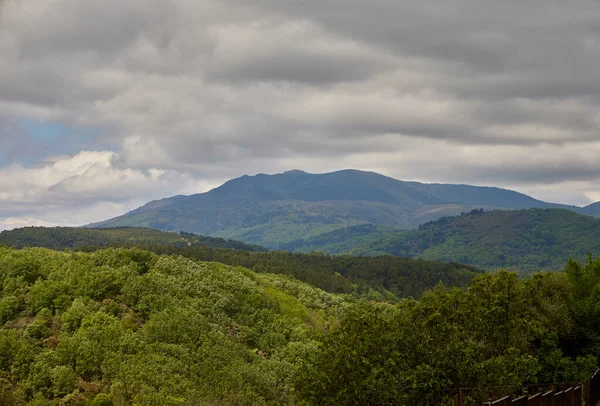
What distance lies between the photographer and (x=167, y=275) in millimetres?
61062

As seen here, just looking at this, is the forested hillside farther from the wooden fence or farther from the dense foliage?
the wooden fence

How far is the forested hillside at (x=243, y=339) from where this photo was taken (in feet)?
105

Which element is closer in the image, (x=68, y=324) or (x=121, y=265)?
(x=68, y=324)

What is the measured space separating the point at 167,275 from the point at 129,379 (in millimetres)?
24613

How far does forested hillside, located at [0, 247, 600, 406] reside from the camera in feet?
105

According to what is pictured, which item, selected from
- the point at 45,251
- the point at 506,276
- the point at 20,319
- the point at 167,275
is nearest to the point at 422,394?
the point at 506,276

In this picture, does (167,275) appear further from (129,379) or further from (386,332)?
(386,332)

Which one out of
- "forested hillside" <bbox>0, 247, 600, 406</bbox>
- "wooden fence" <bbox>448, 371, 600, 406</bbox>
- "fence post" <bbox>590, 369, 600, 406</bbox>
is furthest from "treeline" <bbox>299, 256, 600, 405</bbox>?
"fence post" <bbox>590, 369, 600, 406</bbox>

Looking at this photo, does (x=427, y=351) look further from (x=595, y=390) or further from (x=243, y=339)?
(x=243, y=339)

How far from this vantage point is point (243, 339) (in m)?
54.7

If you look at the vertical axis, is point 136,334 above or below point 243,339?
above

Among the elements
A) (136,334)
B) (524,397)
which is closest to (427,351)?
(524,397)

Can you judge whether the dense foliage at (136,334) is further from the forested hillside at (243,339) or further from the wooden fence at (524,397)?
the wooden fence at (524,397)

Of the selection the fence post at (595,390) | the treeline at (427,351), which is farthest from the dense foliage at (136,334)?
the fence post at (595,390)
